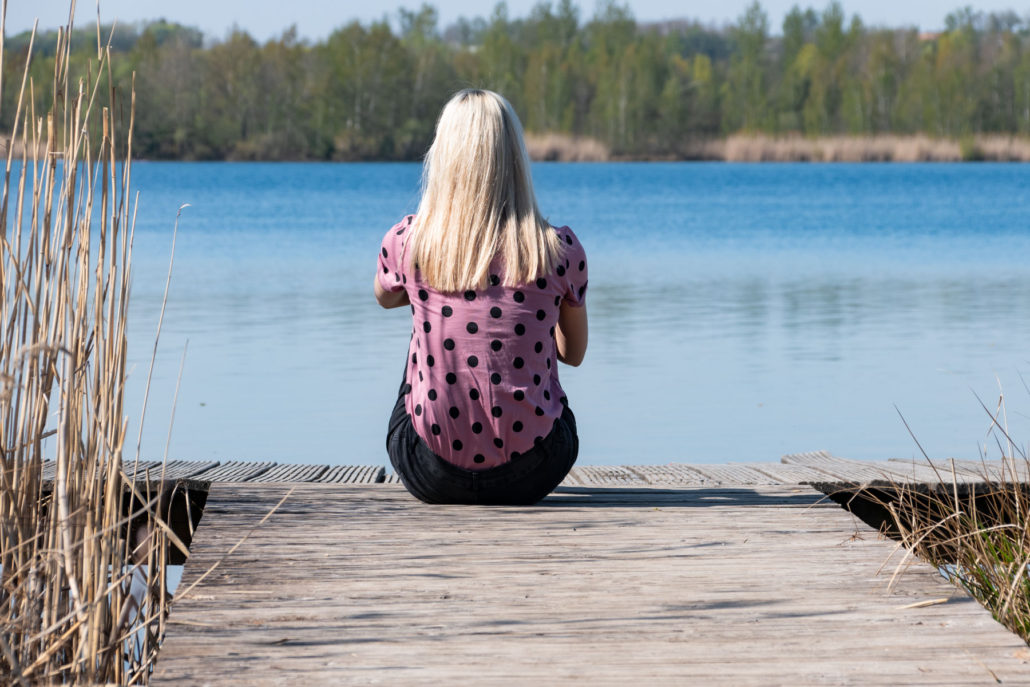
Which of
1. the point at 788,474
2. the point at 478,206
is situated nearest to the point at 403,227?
the point at 478,206

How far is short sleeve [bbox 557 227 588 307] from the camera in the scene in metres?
2.57

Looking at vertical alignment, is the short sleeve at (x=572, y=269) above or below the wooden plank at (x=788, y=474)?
above

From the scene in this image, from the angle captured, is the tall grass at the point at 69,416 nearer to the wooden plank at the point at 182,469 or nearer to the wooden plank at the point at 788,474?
the wooden plank at the point at 182,469

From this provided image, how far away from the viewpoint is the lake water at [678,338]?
5883 mm

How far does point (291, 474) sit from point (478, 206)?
109cm

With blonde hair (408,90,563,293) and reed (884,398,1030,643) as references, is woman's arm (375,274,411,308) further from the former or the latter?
reed (884,398,1030,643)

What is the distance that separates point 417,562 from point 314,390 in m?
4.54

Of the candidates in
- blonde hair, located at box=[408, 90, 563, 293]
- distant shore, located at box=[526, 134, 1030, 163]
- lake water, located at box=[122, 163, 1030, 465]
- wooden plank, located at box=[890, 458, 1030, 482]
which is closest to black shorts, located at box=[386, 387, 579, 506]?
blonde hair, located at box=[408, 90, 563, 293]

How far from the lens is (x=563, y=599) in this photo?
2080 millimetres

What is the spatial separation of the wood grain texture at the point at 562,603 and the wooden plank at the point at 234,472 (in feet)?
1.07

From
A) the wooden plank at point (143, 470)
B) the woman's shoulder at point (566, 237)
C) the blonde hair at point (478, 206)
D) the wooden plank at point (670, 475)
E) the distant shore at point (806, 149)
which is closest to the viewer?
the blonde hair at point (478, 206)

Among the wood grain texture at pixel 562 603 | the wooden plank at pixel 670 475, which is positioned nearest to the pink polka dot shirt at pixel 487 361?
the wood grain texture at pixel 562 603

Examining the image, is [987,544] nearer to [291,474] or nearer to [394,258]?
[394,258]

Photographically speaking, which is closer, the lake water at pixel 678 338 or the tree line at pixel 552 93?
the lake water at pixel 678 338
